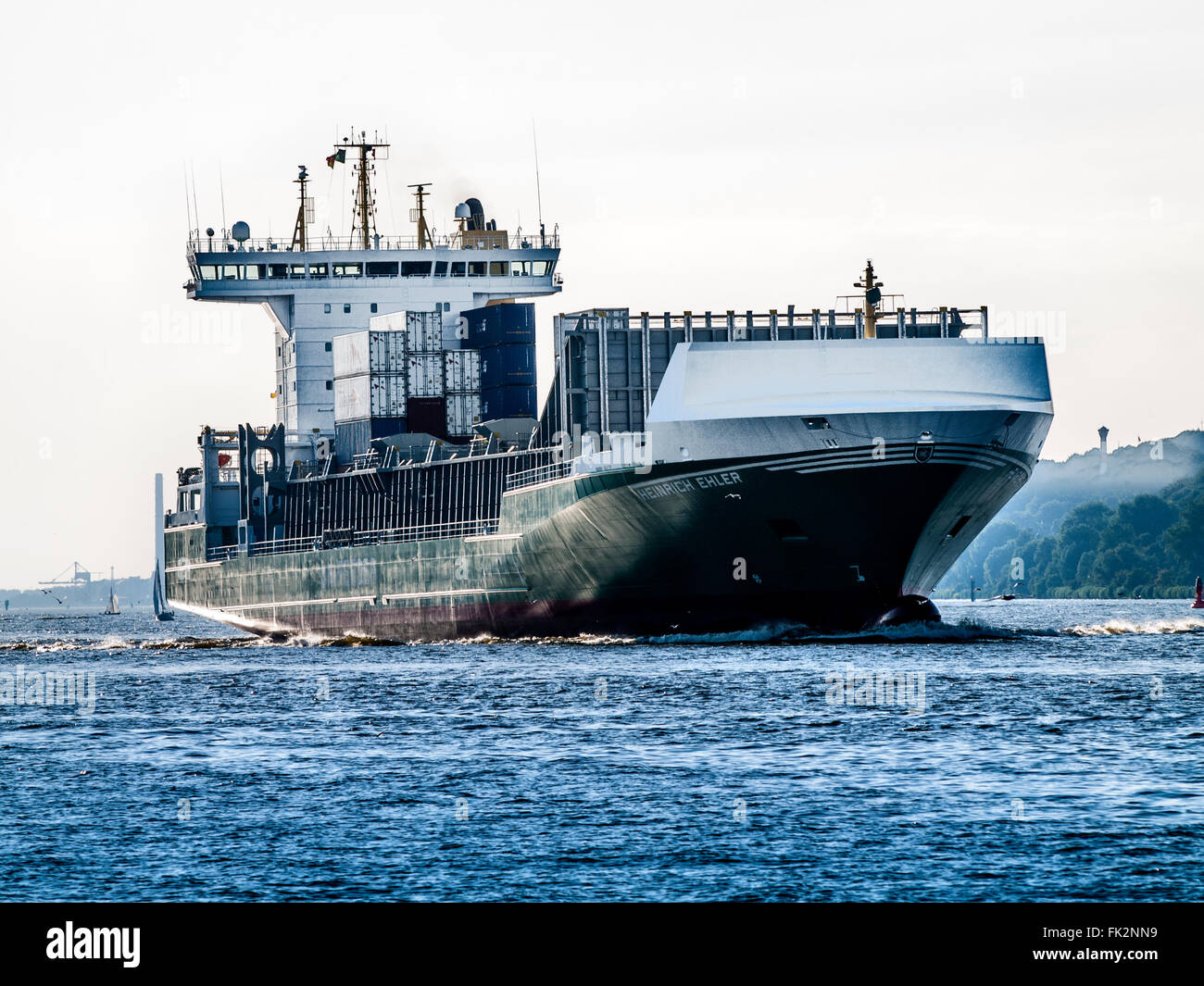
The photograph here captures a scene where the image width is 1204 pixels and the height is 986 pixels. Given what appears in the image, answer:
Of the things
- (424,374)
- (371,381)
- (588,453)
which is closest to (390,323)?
(371,381)

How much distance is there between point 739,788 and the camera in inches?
1000

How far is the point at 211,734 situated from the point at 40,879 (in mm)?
15443

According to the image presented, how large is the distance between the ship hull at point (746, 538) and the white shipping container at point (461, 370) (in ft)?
48.3

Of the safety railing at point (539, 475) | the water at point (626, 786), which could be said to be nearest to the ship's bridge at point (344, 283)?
the safety railing at point (539, 475)

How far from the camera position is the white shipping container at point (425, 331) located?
75062 millimetres

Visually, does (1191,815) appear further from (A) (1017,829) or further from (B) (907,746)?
(B) (907,746)

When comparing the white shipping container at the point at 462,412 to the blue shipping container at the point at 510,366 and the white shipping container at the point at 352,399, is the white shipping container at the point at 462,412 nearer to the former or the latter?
the blue shipping container at the point at 510,366

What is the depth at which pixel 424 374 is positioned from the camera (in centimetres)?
7531

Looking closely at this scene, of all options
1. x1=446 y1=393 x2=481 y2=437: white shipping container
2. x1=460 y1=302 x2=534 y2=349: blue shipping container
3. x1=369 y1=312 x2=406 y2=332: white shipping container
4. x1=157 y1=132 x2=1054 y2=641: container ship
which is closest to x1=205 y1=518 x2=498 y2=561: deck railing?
x1=157 y1=132 x2=1054 y2=641: container ship

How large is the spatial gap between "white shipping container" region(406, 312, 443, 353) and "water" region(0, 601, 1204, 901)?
94.4 feet

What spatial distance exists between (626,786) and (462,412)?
50310mm

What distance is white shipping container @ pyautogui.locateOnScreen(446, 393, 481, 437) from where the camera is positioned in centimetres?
7500
